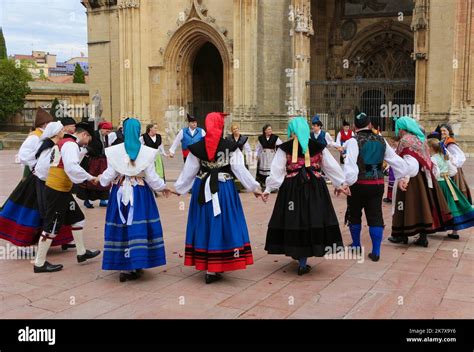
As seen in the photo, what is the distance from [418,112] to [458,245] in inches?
474

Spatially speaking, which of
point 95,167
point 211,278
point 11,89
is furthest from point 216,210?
point 11,89

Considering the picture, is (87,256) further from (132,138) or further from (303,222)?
(303,222)

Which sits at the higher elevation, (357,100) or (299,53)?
(299,53)

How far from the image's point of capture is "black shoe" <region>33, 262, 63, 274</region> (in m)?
6.32

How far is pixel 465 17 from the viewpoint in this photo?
56.5 ft

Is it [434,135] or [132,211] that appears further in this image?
[434,135]

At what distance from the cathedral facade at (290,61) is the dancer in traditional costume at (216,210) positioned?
548 inches

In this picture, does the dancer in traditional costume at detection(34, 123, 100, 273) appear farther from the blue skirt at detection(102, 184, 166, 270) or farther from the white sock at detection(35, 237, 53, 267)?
the blue skirt at detection(102, 184, 166, 270)

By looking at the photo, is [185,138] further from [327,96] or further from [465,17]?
[327,96]

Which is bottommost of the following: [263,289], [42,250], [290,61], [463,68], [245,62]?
[263,289]

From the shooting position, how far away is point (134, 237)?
5703 mm

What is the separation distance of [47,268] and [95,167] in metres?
4.76

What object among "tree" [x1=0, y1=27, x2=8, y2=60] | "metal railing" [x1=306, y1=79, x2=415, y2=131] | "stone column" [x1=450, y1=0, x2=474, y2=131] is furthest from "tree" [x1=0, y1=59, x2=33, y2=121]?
"stone column" [x1=450, y1=0, x2=474, y2=131]

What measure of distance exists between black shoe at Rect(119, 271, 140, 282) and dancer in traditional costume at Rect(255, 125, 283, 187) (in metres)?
6.64
